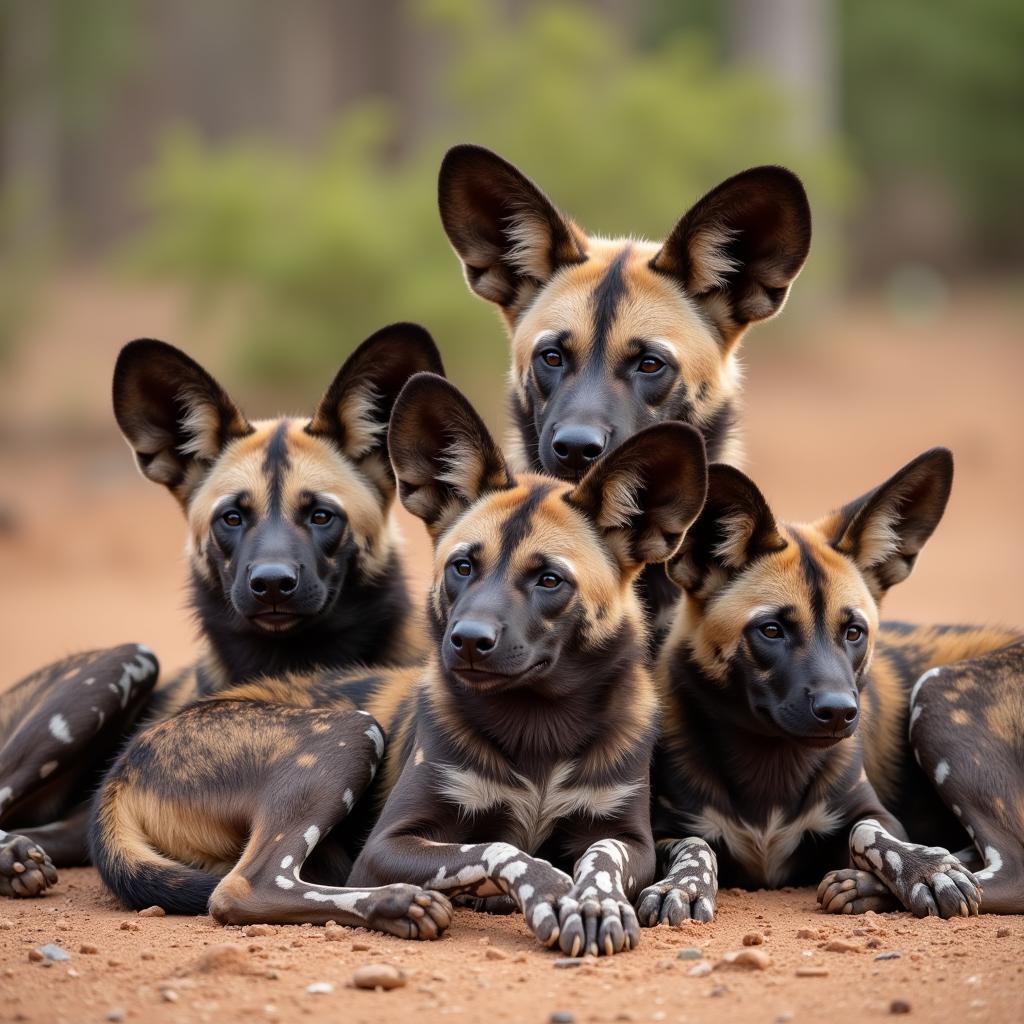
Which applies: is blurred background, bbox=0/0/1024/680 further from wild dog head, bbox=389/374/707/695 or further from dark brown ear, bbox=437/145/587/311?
wild dog head, bbox=389/374/707/695

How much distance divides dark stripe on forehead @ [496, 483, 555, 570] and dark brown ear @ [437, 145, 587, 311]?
1.27 m

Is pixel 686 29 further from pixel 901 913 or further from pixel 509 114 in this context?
pixel 901 913

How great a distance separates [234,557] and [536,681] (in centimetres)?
144

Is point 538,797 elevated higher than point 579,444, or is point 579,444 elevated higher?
point 579,444

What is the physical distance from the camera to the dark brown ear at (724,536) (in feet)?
→ 15.7

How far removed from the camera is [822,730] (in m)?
4.46

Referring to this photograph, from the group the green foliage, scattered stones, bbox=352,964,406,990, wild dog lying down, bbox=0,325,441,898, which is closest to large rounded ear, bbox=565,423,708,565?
wild dog lying down, bbox=0,325,441,898

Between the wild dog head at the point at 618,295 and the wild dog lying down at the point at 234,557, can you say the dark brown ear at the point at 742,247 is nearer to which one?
the wild dog head at the point at 618,295

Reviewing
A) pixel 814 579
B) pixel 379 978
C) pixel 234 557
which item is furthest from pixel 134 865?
pixel 814 579

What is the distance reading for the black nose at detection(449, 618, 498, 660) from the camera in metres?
4.10

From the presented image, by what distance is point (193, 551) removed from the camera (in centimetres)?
568

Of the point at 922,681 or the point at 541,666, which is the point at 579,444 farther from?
the point at 922,681

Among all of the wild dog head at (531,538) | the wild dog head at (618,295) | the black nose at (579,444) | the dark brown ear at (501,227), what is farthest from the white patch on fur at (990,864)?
the dark brown ear at (501,227)

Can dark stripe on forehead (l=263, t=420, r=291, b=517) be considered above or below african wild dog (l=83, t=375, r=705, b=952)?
above
